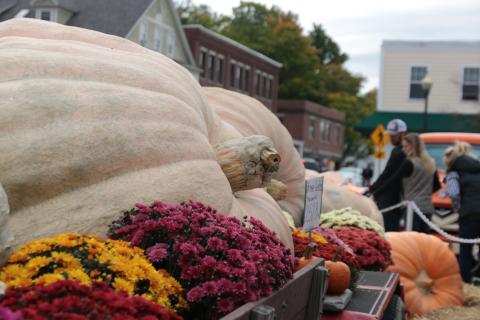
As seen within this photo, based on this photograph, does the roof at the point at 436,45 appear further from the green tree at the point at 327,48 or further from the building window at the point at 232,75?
the green tree at the point at 327,48

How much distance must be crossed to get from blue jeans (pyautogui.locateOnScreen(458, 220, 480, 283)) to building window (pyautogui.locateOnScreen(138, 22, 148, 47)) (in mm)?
28351

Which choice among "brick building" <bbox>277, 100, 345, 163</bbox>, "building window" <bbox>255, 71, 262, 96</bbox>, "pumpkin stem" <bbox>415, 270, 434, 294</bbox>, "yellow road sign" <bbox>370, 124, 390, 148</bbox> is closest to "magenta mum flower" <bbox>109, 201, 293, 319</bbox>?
"pumpkin stem" <bbox>415, 270, 434, 294</bbox>

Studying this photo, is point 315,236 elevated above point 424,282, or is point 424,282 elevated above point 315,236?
point 315,236

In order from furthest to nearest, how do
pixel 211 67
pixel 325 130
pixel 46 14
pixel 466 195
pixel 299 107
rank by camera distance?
pixel 325 130, pixel 299 107, pixel 211 67, pixel 46 14, pixel 466 195

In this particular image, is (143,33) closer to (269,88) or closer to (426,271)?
(269,88)

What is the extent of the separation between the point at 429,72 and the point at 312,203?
3106 cm

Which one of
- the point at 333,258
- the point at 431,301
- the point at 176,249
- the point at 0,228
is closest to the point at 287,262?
the point at 176,249

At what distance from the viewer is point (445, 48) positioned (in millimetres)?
33938

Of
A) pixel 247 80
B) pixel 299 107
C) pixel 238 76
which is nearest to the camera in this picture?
pixel 238 76

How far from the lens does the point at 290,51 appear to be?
66.1 meters

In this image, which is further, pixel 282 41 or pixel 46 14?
pixel 282 41

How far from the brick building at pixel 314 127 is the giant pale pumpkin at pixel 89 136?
54691mm

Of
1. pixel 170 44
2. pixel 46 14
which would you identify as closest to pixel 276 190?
pixel 46 14

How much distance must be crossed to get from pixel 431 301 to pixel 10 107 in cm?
538
